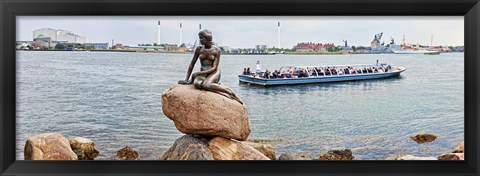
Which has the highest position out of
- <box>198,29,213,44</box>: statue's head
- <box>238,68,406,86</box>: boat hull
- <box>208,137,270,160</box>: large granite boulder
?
<box>198,29,213,44</box>: statue's head

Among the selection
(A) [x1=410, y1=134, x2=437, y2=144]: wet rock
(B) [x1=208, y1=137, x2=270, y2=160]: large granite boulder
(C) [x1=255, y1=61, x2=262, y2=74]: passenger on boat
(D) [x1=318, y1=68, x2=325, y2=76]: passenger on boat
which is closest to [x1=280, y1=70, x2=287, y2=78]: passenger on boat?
(C) [x1=255, y1=61, x2=262, y2=74]: passenger on boat

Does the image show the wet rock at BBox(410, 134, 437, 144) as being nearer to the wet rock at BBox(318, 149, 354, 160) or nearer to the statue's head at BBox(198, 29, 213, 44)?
the wet rock at BBox(318, 149, 354, 160)

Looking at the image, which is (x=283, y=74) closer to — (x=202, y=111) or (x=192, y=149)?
(x=192, y=149)

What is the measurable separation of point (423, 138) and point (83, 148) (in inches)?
133

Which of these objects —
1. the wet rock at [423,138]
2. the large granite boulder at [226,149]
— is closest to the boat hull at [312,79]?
the wet rock at [423,138]

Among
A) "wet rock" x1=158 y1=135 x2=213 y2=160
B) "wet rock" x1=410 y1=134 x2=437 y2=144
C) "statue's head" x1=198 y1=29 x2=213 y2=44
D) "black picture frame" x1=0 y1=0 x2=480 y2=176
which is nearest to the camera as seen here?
"black picture frame" x1=0 y1=0 x2=480 y2=176

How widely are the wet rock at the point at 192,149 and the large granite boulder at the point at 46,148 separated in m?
1.00

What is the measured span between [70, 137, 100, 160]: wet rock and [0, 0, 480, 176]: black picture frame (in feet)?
5.83

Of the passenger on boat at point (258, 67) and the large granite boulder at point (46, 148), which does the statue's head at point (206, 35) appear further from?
the passenger on boat at point (258, 67)

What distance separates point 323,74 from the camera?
5.59 meters

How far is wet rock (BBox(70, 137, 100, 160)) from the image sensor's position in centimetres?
464

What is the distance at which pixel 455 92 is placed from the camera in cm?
534
